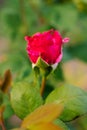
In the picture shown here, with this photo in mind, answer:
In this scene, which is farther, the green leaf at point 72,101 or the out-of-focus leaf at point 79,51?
the out-of-focus leaf at point 79,51

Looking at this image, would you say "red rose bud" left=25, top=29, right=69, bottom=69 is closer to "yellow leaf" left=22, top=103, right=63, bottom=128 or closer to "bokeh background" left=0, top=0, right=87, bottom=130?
"yellow leaf" left=22, top=103, right=63, bottom=128

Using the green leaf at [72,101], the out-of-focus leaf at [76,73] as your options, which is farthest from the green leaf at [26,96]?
the out-of-focus leaf at [76,73]

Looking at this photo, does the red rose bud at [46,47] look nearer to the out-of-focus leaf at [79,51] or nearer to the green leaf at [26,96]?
the green leaf at [26,96]

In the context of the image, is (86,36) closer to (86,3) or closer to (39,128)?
(86,3)

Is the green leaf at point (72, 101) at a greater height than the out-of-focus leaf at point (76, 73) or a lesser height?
greater

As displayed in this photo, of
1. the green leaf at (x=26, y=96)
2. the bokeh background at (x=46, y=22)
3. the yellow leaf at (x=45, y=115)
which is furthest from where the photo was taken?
the bokeh background at (x=46, y=22)

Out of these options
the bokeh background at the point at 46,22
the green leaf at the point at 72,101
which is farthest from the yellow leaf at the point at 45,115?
the bokeh background at the point at 46,22

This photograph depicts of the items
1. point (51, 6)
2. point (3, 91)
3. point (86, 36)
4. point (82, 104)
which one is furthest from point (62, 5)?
point (82, 104)

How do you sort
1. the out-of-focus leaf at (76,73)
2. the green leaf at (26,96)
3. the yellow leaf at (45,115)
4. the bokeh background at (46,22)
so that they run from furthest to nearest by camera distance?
the out-of-focus leaf at (76,73)
the bokeh background at (46,22)
the green leaf at (26,96)
the yellow leaf at (45,115)

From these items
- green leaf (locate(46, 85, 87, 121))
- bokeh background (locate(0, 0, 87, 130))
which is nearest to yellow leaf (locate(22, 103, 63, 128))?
green leaf (locate(46, 85, 87, 121))

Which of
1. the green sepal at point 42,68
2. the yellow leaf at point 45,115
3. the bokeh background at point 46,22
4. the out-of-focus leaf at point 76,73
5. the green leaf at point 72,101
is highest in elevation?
the yellow leaf at point 45,115

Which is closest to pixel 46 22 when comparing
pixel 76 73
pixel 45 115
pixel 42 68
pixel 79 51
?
pixel 79 51
